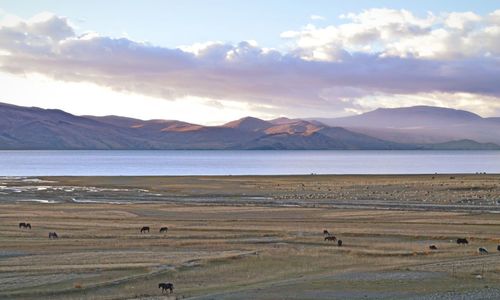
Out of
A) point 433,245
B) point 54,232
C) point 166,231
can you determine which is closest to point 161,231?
point 166,231

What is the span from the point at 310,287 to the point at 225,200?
4488cm

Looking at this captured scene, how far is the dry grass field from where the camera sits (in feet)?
79.5

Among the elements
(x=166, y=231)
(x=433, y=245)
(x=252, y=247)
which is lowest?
(x=252, y=247)

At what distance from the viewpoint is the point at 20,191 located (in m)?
79.4

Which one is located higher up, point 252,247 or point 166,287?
point 252,247

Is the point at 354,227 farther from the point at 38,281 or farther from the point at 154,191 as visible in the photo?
the point at 154,191

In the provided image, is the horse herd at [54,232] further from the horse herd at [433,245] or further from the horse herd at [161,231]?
the horse herd at [433,245]

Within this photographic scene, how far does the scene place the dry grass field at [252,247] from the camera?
79.5ft

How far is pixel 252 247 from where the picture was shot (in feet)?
114

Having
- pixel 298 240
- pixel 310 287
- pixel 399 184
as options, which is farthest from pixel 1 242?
pixel 399 184

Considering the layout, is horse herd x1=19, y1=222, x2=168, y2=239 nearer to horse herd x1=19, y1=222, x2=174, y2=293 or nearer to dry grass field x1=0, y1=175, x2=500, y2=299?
horse herd x1=19, y1=222, x2=174, y2=293

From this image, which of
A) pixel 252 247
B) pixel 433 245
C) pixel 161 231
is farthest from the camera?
pixel 161 231

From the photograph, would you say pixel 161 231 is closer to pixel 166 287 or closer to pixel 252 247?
pixel 252 247

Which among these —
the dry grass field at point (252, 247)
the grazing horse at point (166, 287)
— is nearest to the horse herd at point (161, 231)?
the grazing horse at point (166, 287)
